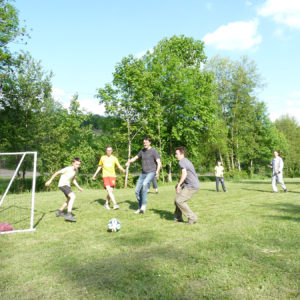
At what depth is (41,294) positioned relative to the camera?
3.19 metres

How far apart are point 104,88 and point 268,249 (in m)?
25.4

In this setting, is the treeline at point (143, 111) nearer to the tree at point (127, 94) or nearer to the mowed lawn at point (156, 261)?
the tree at point (127, 94)

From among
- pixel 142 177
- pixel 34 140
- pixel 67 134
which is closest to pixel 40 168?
pixel 34 140

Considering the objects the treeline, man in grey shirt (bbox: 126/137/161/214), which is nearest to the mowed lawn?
man in grey shirt (bbox: 126/137/161/214)

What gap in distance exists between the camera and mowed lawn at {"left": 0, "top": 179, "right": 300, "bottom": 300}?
322 centimetres

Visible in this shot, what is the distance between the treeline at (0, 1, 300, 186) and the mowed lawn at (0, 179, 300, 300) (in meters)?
15.0

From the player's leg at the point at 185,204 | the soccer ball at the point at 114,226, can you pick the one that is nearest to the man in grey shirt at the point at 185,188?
the player's leg at the point at 185,204

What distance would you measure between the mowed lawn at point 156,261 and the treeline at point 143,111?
15045 millimetres

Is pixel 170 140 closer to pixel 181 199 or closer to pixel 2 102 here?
pixel 2 102

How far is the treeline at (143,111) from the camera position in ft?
80.3

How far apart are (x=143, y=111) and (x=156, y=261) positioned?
25.5 meters

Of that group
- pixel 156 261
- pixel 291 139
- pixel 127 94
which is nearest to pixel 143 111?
pixel 127 94

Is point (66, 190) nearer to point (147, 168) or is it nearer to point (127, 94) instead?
point (147, 168)

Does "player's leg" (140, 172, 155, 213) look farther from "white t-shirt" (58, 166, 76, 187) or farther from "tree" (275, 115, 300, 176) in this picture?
"tree" (275, 115, 300, 176)
